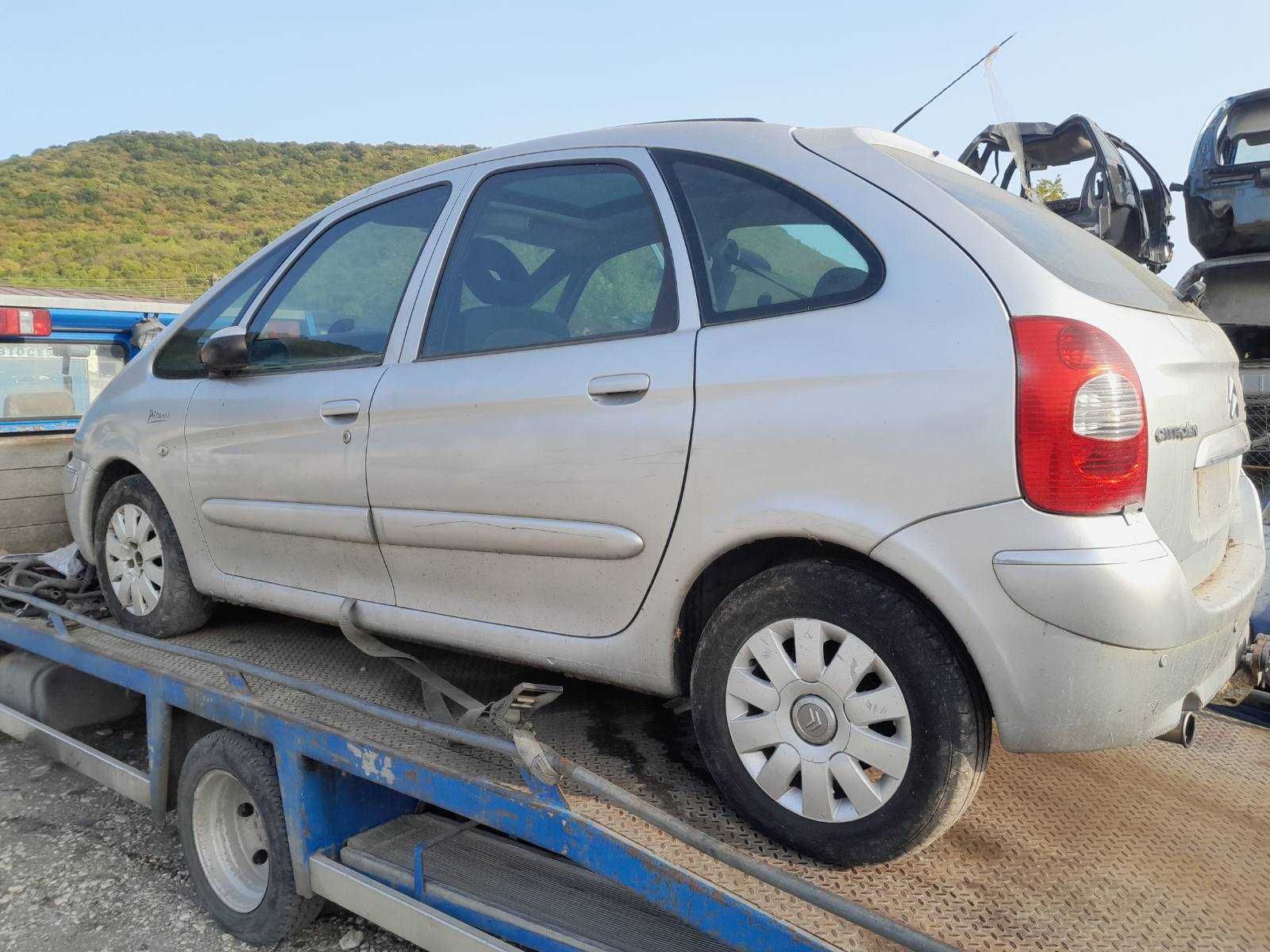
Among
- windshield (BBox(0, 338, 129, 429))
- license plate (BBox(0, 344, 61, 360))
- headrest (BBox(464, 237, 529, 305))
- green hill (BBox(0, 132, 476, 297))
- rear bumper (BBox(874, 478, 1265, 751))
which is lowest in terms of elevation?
rear bumper (BBox(874, 478, 1265, 751))

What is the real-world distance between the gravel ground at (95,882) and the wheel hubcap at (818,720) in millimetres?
1518

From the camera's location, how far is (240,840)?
305 centimetres

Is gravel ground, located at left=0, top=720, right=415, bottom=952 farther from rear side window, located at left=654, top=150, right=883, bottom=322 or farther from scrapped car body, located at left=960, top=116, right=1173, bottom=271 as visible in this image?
scrapped car body, located at left=960, top=116, right=1173, bottom=271

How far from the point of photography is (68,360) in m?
5.09

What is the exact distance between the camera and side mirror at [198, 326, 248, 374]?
10.4ft

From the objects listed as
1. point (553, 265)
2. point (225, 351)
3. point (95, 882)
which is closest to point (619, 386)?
point (553, 265)

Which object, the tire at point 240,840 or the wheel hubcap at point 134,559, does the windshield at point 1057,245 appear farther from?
the wheel hubcap at point 134,559

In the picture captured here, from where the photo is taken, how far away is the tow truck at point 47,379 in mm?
4668

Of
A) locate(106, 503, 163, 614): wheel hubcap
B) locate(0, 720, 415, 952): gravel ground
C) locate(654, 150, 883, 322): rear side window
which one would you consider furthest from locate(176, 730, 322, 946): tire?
locate(654, 150, 883, 322): rear side window

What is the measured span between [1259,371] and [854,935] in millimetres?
4659

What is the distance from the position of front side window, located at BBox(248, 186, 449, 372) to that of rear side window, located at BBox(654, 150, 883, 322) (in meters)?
0.91

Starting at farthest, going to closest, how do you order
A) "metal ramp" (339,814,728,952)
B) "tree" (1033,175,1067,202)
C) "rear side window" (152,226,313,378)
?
"tree" (1033,175,1067,202) < "rear side window" (152,226,313,378) < "metal ramp" (339,814,728,952)

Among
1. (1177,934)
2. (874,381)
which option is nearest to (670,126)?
(874,381)

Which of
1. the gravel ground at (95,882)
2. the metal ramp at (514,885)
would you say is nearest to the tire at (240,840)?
the gravel ground at (95,882)
